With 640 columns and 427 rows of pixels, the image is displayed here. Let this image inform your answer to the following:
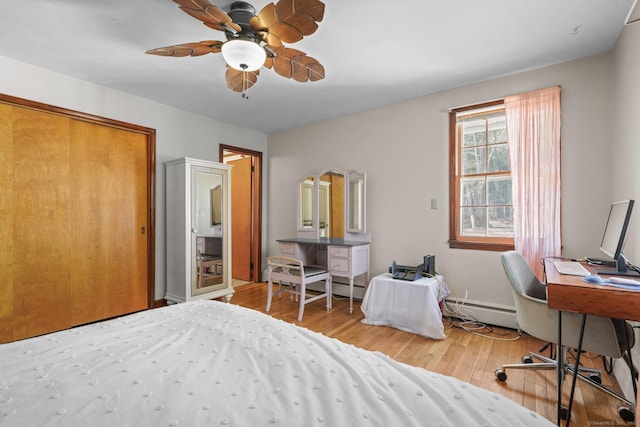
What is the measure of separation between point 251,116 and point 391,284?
2.84 meters

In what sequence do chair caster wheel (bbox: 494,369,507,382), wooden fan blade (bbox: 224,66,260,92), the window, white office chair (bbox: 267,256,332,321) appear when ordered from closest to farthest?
chair caster wheel (bbox: 494,369,507,382)
wooden fan blade (bbox: 224,66,260,92)
the window
white office chair (bbox: 267,256,332,321)

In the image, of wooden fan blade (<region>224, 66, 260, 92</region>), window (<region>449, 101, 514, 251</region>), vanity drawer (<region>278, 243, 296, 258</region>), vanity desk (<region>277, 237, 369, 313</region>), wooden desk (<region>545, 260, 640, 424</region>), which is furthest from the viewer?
vanity drawer (<region>278, 243, 296, 258</region>)

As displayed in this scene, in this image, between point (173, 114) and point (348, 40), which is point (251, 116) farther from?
point (348, 40)

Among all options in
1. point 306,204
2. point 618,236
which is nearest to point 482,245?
point 618,236

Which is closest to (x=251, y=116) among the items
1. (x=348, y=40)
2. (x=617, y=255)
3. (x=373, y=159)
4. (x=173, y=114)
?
(x=173, y=114)

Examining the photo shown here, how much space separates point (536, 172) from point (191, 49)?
9.69 feet

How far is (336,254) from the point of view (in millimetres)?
3541

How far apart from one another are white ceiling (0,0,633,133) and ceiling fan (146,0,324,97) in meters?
0.23

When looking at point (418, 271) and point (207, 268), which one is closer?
point (418, 271)

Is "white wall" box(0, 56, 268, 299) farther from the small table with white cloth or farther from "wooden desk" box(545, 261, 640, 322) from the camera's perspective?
"wooden desk" box(545, 261, 640, 322)

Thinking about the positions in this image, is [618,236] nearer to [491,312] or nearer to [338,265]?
[491,312]

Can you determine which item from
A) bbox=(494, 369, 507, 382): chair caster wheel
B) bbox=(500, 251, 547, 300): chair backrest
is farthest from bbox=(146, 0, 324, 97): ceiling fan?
bbox=(494, 369, 507, 382): chair caster wheel

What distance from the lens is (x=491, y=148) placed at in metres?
3.07

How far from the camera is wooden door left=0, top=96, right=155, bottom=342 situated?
2564mm
